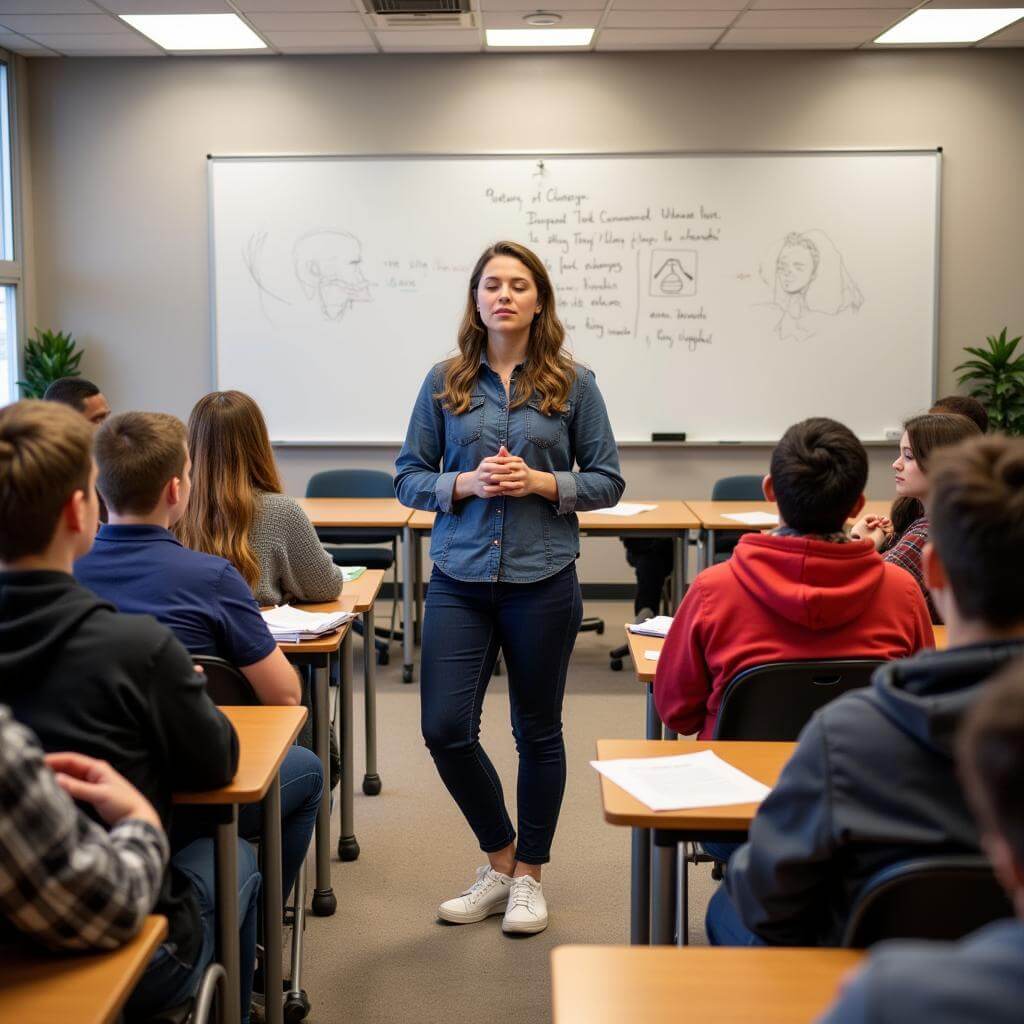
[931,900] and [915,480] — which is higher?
[915,480]

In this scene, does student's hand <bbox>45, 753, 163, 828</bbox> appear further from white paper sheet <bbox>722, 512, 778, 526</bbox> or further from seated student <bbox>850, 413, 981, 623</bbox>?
white paper sheet <bbox>722, 512, 778, 526</bbox>

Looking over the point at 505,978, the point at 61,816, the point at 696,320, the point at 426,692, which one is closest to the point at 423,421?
the point at 426,692

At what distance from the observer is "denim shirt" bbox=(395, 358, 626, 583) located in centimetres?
252

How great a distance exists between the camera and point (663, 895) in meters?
1.76

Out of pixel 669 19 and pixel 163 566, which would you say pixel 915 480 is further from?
pixel 669 19

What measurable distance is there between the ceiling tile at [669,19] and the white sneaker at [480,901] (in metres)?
4.12

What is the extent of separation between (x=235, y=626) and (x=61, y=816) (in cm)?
89

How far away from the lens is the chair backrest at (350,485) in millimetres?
5438

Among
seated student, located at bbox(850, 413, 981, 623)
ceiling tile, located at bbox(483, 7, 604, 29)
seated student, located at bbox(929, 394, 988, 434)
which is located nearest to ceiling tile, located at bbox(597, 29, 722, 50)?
ceiling tile, located at bbox(483, 7, 604, 29)

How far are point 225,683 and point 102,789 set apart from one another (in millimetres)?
725

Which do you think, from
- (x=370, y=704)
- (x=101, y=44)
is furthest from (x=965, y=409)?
(x=101, y=44)

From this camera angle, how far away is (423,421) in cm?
268

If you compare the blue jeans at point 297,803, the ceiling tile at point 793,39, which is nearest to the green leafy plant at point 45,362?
the ceiling tile at point 793,39

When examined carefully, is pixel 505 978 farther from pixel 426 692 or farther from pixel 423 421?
pixel 423 421
